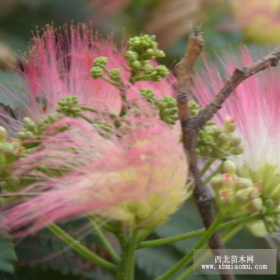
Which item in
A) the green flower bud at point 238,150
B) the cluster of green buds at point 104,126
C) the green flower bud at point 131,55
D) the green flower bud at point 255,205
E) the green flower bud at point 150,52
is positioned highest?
the green flower bud at point 150,52

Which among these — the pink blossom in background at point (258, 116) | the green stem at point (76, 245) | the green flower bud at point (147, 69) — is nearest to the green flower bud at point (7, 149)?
the green stem at point (76, 245)

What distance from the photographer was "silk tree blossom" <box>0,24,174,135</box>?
2.61 ft

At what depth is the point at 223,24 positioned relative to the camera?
4.39 feet

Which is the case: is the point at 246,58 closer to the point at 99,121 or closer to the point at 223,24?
the point at 99,121

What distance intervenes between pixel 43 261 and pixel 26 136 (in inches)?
9.4

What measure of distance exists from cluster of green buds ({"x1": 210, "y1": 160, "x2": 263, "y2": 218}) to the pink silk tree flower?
4cm

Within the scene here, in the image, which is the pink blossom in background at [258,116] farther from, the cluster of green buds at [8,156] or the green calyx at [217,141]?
the cluster of green buds at [8,156]

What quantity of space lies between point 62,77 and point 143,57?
8.5 inches

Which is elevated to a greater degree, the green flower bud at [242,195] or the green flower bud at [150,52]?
the green flower bud at [150,52]

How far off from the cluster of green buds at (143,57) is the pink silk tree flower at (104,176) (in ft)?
0.31

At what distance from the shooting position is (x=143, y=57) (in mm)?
715

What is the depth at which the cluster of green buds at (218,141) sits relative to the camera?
694 mm

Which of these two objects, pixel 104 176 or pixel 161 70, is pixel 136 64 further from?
pixel 104 176

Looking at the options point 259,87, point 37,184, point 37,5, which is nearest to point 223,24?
point 37,5
